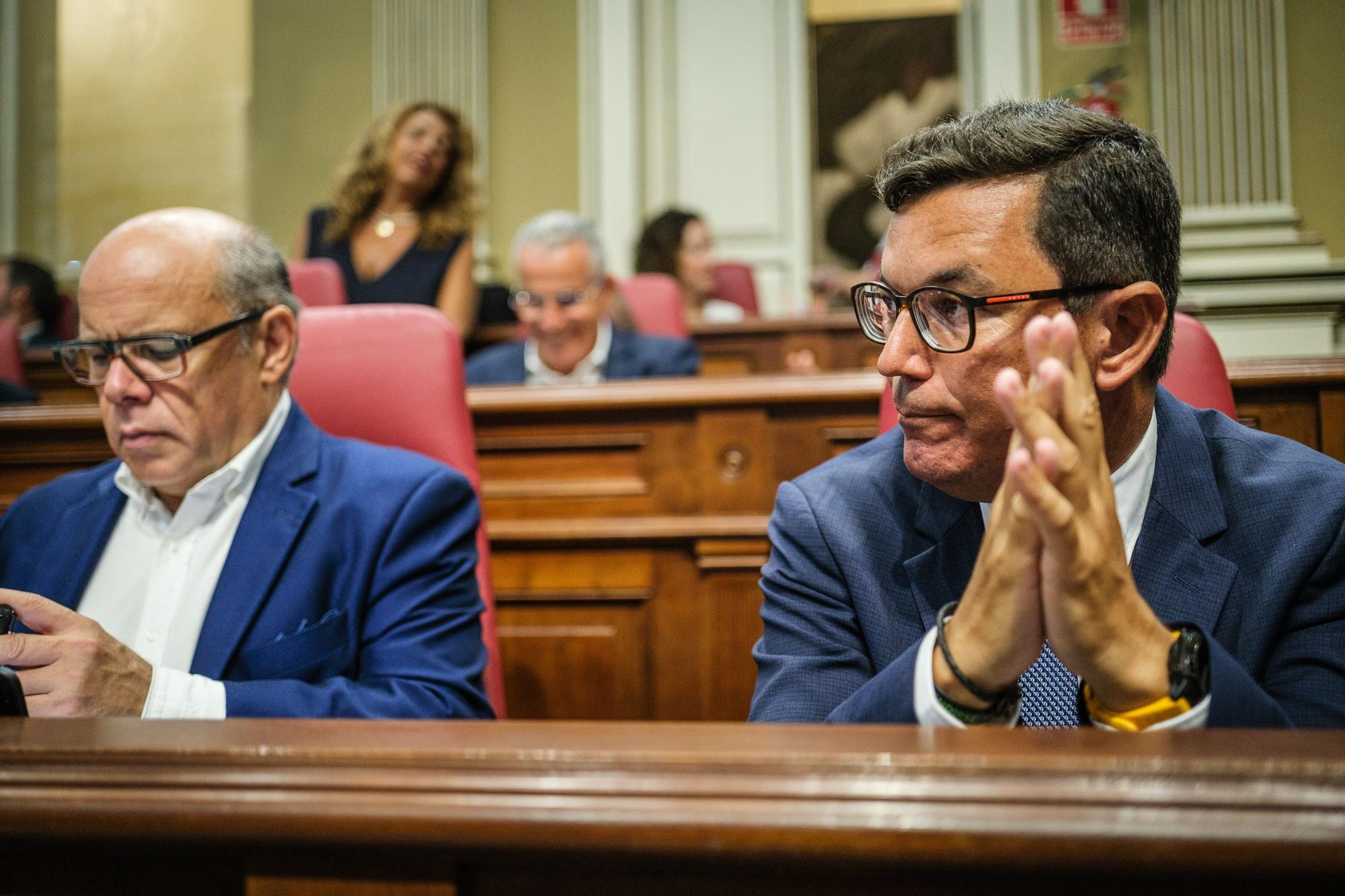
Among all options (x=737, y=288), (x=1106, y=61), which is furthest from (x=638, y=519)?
(x=1106, y=61)

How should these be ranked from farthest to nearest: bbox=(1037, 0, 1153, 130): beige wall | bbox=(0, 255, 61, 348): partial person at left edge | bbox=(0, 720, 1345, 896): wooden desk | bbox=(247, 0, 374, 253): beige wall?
1. bbox=(247, 0, 374, 253): beige wall
2. bbox=(1037, 0, 1153, 130): beige wall
3. bbox=(0, 255, 61, 348): partial person at left edge
4. bbox=(0, 720, 1345, 896): wooden desk

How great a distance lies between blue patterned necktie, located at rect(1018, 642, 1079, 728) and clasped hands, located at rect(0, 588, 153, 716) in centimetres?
89

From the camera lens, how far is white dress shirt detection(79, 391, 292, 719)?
4.54 feet

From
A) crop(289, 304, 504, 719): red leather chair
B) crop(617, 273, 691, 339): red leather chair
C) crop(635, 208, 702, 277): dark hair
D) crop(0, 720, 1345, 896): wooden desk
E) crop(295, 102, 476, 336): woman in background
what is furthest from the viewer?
crop(635, 208, 702, 277): dark hair

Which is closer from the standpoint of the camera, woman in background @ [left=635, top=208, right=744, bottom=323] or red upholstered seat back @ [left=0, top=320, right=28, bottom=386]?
red upholstered seat back @ [left=0, top=320, right=28, bottom=386]

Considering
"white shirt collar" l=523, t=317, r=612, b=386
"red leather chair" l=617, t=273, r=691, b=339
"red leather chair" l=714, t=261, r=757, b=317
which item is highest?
"red leather chair" l=714, t=261, r=757, b=317

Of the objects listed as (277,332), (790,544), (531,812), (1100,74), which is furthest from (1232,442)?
(1100,74)

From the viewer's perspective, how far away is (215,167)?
20.8ft

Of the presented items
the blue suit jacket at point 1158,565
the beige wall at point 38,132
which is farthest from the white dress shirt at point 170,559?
the beige wall at point 38,132

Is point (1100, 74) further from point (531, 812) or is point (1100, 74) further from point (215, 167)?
point (531, 812)

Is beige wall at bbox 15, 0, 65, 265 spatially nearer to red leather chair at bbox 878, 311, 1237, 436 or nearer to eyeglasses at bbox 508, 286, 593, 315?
eyeglasses at bbox 508, 286, 593, 315

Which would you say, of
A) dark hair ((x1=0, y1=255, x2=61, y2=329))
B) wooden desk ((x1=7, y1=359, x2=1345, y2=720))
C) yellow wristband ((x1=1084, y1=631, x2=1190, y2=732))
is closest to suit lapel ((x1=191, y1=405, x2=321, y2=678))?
wooden desk ((x1=7, y1=359, x2=1345, y2=720))

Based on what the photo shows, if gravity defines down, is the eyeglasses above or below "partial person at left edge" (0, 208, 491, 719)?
above

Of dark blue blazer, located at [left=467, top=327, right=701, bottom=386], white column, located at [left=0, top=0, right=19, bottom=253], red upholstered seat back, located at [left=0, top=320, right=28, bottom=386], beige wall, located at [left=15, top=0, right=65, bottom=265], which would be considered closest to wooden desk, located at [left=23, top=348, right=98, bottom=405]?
red upholstered seat back, located at [left=0, top=320, right=28, bottom=386]
